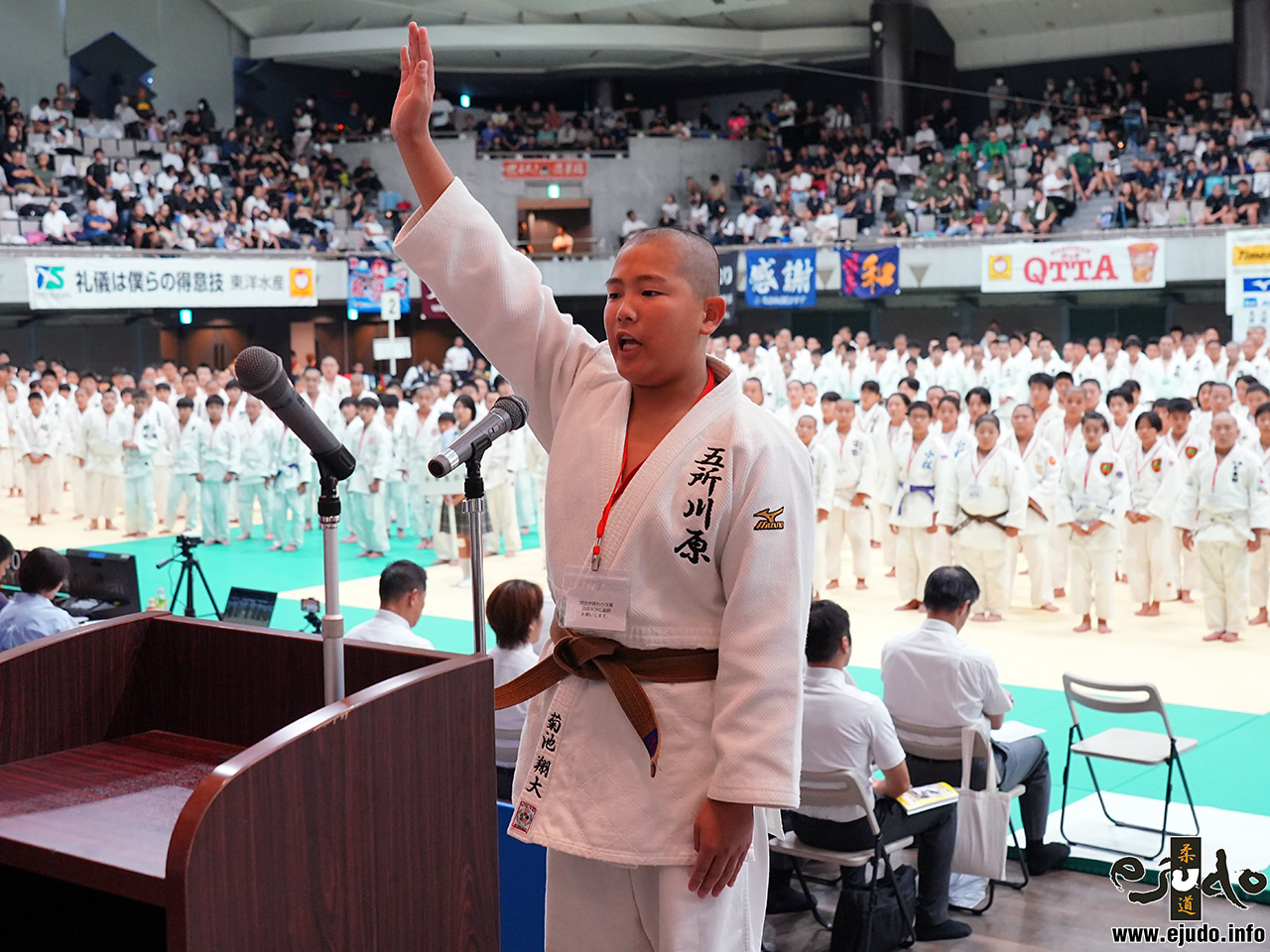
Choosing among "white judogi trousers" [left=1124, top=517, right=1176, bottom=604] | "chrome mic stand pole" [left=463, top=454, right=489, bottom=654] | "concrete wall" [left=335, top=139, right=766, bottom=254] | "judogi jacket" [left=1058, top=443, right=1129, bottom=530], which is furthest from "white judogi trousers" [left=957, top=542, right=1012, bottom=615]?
"concrete wall" [left=335, top=139, right=766, bottom=254]

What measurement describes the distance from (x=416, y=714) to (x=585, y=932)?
448 millimetres

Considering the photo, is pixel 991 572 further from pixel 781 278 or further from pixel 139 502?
pixel 781 278

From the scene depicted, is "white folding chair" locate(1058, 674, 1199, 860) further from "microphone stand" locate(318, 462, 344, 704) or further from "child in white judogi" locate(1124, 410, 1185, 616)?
"child in white judogi" locate(1124, 410, 1185, 616)

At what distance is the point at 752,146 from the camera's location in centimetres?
2652

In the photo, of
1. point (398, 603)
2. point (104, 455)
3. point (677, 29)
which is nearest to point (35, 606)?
point (398, 603)

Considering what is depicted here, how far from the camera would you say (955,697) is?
14.1ft

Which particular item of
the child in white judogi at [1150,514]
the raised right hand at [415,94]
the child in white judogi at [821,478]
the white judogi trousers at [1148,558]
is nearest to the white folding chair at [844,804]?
the raised right hand at [415,94]

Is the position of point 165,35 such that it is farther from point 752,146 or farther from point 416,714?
point 416,714

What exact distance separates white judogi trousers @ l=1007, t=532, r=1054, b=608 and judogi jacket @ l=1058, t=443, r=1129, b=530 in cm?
44

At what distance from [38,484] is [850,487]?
8612 mm

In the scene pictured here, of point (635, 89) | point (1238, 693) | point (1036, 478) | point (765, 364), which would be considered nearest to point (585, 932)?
point (1238, 693)

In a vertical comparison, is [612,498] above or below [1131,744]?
above

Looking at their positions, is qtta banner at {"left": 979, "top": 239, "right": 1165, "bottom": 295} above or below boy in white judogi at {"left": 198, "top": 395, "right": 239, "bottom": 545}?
above

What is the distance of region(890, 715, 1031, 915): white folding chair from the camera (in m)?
4.13
